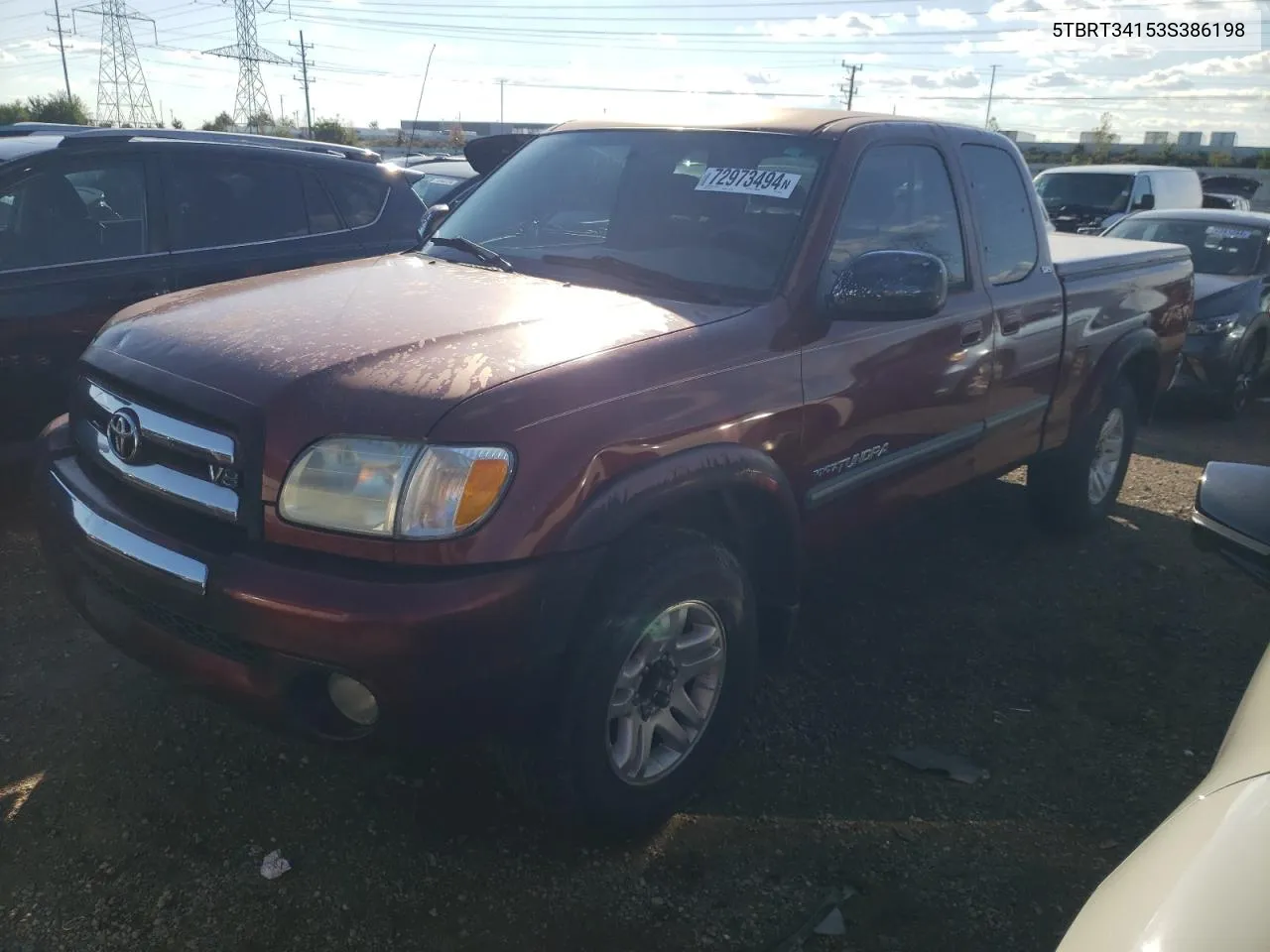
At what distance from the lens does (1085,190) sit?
588 inches

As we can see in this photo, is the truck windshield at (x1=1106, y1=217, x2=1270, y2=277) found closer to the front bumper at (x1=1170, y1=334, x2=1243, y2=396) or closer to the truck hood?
the front bumper at (x1=1170, y1=334, x2=1243, y2=396)

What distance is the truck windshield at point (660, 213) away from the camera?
3.25m

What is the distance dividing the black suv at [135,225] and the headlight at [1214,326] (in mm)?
6266

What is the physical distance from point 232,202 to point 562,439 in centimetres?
370

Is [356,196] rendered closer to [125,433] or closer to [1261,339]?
[125,433]

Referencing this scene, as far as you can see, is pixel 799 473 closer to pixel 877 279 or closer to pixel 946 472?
pixel 877 279

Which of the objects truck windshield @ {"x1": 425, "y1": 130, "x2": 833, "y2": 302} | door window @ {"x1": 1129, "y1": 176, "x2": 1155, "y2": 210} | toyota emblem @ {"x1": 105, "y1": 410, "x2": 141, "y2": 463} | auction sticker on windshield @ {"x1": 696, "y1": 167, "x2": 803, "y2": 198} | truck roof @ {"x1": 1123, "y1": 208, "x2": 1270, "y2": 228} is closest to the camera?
toyota emblem @ {"x1": 105, "y1": 410, "x2": 141, "y2": 463}

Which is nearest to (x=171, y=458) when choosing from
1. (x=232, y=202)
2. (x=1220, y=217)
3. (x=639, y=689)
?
(x=639, y=689)

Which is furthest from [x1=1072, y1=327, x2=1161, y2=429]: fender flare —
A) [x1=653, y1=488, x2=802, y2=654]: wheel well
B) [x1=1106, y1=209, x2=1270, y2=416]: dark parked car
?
[x1=1106, y1=209, x2=1270, y2=416]: dark parked car

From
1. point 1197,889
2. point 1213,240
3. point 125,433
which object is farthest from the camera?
point 1213,240

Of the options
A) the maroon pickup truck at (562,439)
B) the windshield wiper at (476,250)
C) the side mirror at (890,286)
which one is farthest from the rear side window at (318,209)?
the side mirror at (890,286)

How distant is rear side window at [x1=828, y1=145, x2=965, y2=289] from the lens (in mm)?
3438

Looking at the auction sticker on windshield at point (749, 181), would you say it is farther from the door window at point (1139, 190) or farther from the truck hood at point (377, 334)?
the door window at point (1139, 190)

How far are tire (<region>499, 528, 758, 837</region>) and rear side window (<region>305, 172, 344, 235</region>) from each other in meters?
3.68
